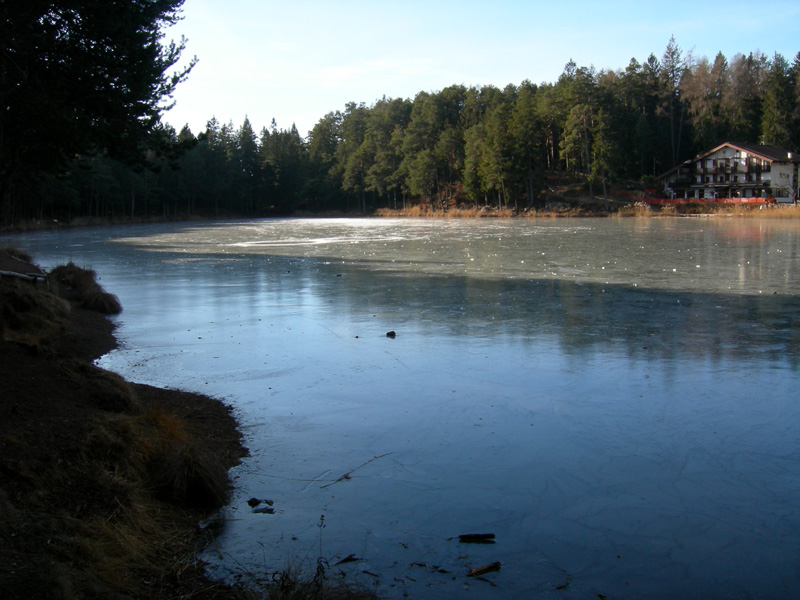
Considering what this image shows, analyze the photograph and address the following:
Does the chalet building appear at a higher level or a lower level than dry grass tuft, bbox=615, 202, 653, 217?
higher

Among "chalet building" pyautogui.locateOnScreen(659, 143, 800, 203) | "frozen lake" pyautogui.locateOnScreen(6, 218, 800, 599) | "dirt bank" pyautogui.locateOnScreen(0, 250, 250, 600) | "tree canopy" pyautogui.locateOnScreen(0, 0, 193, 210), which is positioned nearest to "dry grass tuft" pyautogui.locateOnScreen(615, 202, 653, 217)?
"chalet building" pyautogui.locateOnScreen(659, 143, 800, 203)

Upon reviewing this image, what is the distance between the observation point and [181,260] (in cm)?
2550

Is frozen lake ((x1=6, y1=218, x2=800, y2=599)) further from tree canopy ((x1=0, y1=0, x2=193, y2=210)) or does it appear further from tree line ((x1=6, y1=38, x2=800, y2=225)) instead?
tree line ((x1=6, y1=38, x2=800, y2=225))

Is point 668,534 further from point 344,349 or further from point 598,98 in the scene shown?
point 598,98

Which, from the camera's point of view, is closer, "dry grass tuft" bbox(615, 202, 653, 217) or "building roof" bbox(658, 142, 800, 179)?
"dry grass tuft" bbox(615, 202, 653, 217)

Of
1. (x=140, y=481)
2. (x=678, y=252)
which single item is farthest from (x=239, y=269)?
(x=140, y=481)

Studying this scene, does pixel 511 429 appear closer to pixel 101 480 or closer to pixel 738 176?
pixel 101 480

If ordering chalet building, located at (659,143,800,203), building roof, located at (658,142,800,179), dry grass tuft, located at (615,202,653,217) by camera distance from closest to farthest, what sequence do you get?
dry grass tuft, located at (615,202,653,217), building roof, located at (658,142,800,179), chalet building, located at (659,143,800,203)

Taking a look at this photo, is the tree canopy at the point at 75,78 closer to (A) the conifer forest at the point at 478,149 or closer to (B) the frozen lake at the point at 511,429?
(B) the frozen lake at the point at 511,429

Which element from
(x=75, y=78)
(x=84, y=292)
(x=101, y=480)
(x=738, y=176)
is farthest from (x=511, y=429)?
(x=738, y=176)

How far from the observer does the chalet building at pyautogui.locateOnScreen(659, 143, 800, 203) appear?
71125 mm

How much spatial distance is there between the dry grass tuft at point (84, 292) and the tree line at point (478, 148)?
50831 mm

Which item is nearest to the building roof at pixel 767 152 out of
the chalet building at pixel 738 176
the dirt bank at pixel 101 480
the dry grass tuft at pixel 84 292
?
the chalet building at pixel 738 176

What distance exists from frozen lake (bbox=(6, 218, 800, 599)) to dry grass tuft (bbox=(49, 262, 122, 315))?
0.47 m
